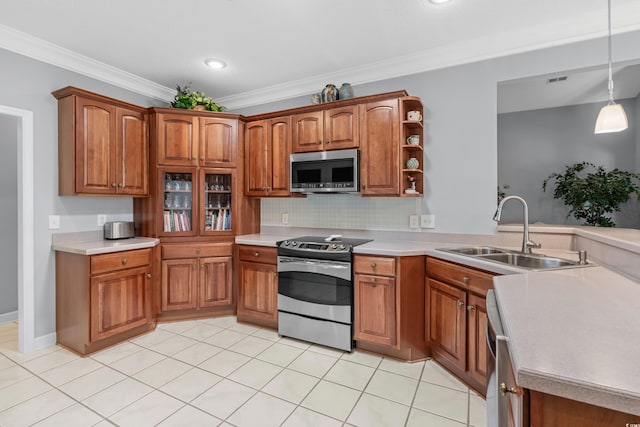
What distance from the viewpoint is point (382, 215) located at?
312 centimetres

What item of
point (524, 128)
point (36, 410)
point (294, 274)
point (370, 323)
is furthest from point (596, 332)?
point (524, 128)

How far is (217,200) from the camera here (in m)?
3.50

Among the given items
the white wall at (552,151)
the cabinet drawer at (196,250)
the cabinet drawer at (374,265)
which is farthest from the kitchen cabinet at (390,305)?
the white wall at (552,151)

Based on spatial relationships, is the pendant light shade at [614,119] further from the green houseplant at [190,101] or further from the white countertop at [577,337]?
the green houseplant at [190,101]

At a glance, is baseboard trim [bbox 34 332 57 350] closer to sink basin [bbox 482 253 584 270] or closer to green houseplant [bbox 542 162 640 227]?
sink basin [bbox 482 253 584 270]

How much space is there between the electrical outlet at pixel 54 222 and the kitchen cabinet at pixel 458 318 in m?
3.31

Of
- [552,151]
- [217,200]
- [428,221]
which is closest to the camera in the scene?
[428,221]

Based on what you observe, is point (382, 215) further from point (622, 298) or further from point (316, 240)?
point (622, 298)

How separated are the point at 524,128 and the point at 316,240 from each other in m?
4.05

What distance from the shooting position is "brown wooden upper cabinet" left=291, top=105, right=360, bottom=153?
2895 mm

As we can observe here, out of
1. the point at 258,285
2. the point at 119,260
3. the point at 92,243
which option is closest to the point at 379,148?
the point at 258,285

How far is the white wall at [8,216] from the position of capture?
10.5ft

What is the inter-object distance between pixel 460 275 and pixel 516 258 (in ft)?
1.70

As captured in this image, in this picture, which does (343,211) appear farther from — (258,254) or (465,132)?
(465,132)
